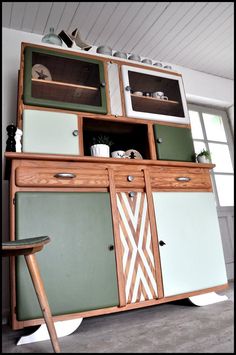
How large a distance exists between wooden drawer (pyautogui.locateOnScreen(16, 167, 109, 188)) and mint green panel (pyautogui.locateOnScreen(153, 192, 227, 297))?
1.20 ft

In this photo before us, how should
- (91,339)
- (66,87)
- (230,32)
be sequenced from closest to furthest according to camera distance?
(91,339) < (66,87) < (230,32)

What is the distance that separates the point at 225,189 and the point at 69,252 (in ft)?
6.77

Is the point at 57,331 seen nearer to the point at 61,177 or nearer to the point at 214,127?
the point at 61,177

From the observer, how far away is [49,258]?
1.15 m

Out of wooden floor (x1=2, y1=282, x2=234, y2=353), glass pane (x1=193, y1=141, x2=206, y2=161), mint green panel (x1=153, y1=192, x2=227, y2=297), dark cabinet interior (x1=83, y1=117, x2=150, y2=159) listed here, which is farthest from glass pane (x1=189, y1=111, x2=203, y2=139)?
wooden floor (x1=2, y1=282, x2=234, y2=353)

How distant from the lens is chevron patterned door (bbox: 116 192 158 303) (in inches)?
50.1

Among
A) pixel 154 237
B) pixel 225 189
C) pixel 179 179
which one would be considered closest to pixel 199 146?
pixel 225 189

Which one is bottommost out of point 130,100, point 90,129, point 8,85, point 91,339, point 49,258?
point 91,339

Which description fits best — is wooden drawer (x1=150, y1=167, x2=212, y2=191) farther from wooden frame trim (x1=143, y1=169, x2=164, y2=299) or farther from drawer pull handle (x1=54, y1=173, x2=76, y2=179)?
drawer pull handle (x1=54, y1=173, x2=76, y2=179)

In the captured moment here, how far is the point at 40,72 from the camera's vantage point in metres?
1.59

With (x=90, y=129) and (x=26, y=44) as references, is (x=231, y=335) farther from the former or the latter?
(x=26, y=44)

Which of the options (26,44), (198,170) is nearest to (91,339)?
(198,170)

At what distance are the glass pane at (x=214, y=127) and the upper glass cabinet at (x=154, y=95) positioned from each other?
1.03 meters

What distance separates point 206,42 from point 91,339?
104 inches
